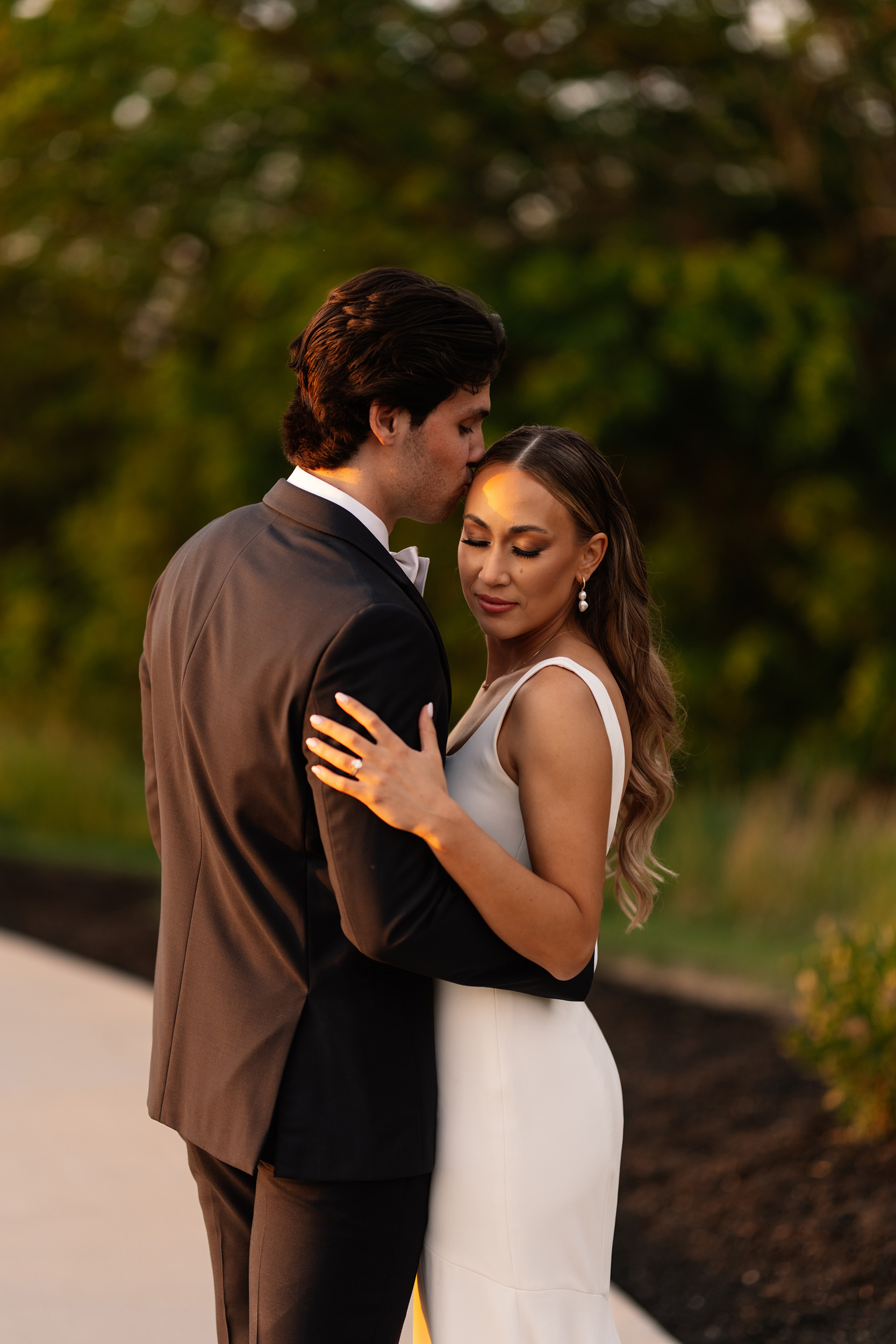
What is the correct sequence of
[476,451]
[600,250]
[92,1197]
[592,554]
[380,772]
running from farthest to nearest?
[600,250]
[92,1197]
[592,554]
[476,451]
[380,772]

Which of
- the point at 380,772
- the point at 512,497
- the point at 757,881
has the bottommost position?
the point at 757,881

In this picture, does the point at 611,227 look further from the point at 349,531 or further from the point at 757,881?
the point at 349,531

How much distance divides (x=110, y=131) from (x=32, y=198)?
101 centimetres

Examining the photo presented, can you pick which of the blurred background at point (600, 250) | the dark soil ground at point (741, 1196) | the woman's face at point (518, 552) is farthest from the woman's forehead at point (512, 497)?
the blurred background at point (600, 250)

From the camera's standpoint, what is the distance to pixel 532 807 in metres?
1.98

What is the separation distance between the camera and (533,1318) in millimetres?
2039

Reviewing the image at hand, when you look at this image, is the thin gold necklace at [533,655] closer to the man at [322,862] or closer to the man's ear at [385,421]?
the man at [322,862]

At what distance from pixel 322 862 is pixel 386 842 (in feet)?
0.45

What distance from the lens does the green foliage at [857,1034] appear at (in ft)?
14.0

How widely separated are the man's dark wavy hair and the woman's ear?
1.18 ft

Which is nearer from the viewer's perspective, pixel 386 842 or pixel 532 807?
pixel 386 842

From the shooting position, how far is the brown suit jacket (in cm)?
176

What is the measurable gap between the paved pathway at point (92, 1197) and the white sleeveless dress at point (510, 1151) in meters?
1.53

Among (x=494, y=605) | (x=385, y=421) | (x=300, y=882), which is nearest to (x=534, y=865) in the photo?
(x=300, y=882)
